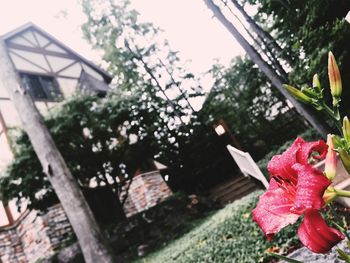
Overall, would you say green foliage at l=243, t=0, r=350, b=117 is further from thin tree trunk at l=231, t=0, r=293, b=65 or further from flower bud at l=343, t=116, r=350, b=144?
flower bud at l=343, t=116, r=350, b=144

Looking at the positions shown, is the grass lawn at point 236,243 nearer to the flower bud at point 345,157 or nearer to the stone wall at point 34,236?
the flower bud at point 345,157

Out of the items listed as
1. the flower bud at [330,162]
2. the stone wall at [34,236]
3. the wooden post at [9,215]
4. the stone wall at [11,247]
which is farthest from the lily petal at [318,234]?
the wooden post at [9,215]

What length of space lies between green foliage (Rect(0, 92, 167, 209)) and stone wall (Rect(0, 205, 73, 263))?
3.88 feet

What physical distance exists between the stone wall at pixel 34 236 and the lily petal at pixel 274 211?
40.2ft

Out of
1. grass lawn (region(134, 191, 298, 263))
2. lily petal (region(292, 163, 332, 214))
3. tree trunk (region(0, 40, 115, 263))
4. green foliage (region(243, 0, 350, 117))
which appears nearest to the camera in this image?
lily petal (region(292, 163, 332, 214))

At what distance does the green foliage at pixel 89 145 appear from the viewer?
34.6 feet

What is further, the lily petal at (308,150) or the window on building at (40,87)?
the window on building at (40,87)

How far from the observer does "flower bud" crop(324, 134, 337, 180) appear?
92 cm

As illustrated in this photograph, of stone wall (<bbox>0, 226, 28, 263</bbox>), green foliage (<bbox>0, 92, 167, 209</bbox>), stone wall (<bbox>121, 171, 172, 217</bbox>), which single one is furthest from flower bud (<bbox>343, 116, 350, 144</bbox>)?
stone wall (<bbox>121, 171, 172, 217</bbox>)

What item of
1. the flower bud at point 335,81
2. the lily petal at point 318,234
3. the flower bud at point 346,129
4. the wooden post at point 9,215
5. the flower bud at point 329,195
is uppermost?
the wooden post at point 9,215

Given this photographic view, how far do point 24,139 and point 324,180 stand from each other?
1102cm

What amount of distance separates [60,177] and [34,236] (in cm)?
625

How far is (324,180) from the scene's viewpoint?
843mm

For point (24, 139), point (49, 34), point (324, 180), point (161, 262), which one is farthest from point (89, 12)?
point (324, 180)
